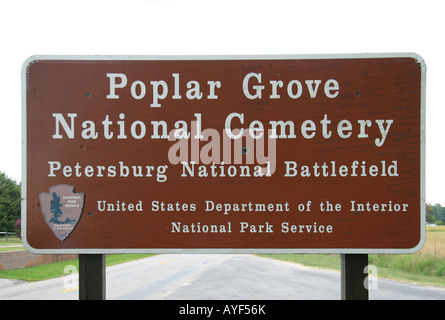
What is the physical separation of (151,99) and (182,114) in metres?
0.28

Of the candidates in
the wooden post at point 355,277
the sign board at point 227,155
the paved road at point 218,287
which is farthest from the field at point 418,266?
the sign board at point 227,155

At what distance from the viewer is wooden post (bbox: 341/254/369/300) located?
3.11 metres

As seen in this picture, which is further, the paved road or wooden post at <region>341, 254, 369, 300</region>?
the paved road

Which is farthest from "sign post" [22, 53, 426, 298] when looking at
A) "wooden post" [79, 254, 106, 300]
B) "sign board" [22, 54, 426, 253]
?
"wooden post" [79, 254, 106, 300]

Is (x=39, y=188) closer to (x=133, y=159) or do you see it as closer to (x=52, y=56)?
(x=133, y=159)

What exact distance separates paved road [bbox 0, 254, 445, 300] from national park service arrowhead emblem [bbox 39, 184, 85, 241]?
27.7ft

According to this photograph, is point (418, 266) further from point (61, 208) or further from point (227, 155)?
point (61, 208)

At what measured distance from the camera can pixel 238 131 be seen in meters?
3.08

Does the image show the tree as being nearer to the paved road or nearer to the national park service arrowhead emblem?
the paved road

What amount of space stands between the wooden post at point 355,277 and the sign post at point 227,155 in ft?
0.44

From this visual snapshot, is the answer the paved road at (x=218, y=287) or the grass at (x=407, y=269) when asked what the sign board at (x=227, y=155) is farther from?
the grass at (x=407, y=269)

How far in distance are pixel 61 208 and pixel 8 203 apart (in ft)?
188

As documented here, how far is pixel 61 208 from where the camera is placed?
10.1 feet

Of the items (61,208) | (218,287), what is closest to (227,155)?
(61,208)
